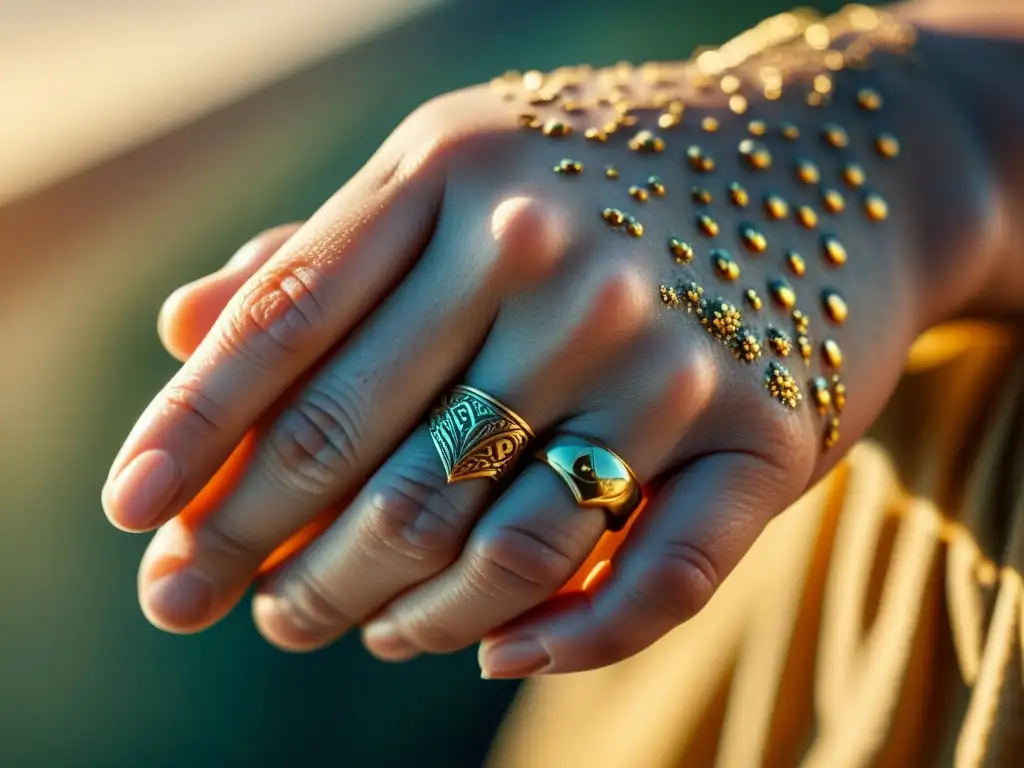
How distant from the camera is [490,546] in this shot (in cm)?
57

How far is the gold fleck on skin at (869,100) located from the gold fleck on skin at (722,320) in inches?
10.6

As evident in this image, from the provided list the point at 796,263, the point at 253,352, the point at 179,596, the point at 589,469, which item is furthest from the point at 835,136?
the point at 179,596

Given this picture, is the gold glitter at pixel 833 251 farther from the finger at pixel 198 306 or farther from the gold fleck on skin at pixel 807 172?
the finger at pixel 198 306

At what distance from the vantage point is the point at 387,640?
644 mm

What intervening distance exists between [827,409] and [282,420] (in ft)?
1.18

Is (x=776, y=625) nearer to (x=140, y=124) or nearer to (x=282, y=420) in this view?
(x=282, y=420)

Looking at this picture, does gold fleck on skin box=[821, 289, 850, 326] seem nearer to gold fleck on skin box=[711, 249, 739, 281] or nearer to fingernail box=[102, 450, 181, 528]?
gold fleck on skin box=[711, 249, 739, 281]

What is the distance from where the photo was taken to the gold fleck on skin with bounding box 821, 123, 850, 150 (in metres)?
0.74

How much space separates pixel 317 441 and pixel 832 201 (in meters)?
0.41

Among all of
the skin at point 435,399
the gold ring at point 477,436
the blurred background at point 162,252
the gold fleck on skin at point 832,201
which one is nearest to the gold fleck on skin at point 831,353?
the skin at point 435,399

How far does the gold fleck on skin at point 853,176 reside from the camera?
2.38ft

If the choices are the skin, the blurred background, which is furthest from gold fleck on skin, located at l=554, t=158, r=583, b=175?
the blurred background

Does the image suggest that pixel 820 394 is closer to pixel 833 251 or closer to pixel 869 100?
pixel 833 251

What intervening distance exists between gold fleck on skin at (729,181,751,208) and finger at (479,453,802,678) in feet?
0.59
